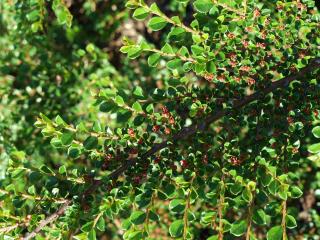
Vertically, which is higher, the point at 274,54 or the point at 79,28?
the point at 274,54

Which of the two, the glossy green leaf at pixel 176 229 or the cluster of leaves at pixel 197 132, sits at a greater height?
the cluster of leaves at pixel 197 132

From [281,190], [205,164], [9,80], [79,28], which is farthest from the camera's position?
[79,28]

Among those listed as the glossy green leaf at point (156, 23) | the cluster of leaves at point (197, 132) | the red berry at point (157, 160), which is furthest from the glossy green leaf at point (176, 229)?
the glossy green leaf at point (156, 23)

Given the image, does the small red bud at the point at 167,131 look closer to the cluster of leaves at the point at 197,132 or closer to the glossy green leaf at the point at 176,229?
the cluster of leaves at the point at 197,132

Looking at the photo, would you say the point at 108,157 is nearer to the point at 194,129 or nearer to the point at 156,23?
the point at 194,129

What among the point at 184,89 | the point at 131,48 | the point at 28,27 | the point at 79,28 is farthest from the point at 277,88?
the point at 79,28

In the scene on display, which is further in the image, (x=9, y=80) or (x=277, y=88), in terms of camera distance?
(x=9, y=80)

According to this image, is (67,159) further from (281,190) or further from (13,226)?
(281,190)

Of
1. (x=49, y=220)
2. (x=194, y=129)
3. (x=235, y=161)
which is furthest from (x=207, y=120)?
(x=49, y=220)

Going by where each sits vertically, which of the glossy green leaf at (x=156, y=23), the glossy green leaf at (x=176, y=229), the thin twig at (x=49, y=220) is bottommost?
the thin twig at (x=49, y=220)

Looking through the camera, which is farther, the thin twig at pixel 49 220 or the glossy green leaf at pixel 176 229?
the thin twig at pixel 49 220

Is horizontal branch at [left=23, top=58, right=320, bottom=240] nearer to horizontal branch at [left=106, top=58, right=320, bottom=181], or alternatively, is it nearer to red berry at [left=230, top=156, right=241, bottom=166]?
horizontal branch at [left=106, top=58, right=320, bottom=181]
